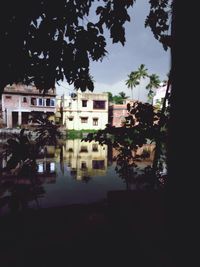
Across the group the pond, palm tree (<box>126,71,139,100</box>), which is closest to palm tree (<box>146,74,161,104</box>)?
palm tree (<box>126,71,139,100</box>)

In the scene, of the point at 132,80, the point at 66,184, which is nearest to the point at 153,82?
the point at 132,80

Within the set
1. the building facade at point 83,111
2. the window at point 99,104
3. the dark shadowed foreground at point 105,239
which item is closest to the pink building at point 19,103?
the building facade at point 83,111

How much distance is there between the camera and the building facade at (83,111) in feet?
149

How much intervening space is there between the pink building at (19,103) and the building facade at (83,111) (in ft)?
12.7

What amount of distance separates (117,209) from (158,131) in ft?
7.24

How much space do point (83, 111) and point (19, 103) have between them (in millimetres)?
11068

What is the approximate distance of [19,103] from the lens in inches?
1578

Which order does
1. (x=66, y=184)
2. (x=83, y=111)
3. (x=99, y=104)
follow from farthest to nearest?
(x=99, y=104) < (x=83, y=111) < (x=66, y=184)

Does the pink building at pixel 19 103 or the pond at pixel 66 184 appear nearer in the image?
the pond at pixel 66 184

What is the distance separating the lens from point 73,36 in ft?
12.1

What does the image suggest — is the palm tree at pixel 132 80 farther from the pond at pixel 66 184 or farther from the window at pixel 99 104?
the pond at pixel 66 184

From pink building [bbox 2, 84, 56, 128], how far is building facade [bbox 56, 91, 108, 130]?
3.88 metres

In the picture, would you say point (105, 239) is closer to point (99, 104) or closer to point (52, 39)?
point (52, 39)

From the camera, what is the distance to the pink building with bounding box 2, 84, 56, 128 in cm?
3941
